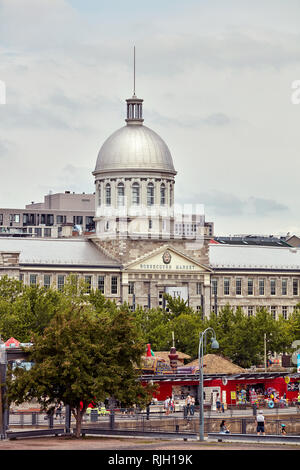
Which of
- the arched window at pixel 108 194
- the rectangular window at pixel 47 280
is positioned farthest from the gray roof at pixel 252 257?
the rectangular window at pixel 47 280

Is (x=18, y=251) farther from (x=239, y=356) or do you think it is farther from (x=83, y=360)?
(x=83, y=360)

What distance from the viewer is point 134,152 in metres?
151

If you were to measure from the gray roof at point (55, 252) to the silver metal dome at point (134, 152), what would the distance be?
9.73 metres

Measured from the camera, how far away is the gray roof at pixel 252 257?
157875 millimetres

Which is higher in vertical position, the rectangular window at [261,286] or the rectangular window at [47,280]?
the rectangular window at [261,286]

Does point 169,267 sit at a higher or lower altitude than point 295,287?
higher

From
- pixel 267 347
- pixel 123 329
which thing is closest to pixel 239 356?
pixel 267 347

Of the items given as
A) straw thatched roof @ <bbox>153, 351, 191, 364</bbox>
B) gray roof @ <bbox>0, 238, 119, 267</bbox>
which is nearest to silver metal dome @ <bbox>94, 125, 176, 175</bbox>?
gray roof @ <bbox>0, 238, 119, 267</bbox>

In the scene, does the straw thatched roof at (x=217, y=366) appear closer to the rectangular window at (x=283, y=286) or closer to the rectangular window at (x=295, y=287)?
the rectangular window at (x=283, y=286)

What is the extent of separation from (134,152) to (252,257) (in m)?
21.0

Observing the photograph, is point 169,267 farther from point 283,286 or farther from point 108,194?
point 283,286

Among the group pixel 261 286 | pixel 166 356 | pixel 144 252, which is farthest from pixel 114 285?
pixel 166 356

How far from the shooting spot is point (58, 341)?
80500 mm

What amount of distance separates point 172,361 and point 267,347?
24874 millimetres
